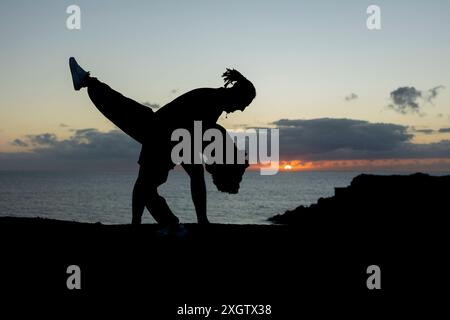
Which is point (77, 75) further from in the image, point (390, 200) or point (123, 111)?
point (390, 200)

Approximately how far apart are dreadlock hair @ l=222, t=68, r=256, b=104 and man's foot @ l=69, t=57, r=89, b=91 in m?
2.21

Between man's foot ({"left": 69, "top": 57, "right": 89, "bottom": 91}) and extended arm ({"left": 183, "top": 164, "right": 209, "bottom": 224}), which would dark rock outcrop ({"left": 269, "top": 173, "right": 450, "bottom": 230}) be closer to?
extended arm ({"left": 183, "top": 164, "right": 209, "bottom": 224})

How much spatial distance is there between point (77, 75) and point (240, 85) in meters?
2.56

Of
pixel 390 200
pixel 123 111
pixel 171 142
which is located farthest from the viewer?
pixel 390 200

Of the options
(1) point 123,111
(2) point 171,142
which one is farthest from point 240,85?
(1) point 123,111

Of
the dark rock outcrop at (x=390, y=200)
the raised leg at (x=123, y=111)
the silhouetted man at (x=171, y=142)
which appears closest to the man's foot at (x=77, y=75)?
the raised leg at (x=123, y=111)

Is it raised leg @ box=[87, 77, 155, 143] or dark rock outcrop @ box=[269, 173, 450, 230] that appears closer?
raised leg @ box=[87, 77, 155, 143]

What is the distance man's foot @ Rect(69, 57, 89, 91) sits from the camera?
7.77m

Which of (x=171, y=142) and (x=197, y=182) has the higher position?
(x=171, y=142)

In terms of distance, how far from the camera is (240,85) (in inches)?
280

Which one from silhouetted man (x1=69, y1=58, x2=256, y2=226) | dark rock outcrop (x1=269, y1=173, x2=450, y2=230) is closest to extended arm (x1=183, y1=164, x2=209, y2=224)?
silhouetted man (x1=69, y1=58, x2=256, y2=226)

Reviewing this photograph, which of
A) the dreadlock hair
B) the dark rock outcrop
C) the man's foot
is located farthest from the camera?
the dark rock outcrop

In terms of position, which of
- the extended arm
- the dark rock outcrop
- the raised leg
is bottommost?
the dark rock outcrop

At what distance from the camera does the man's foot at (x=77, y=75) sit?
306 inches
